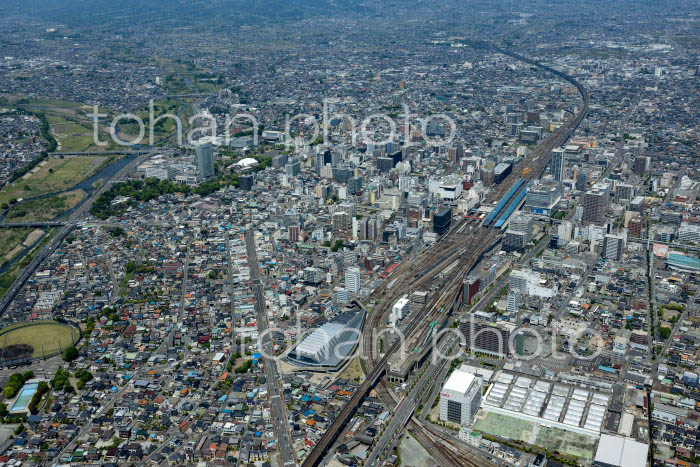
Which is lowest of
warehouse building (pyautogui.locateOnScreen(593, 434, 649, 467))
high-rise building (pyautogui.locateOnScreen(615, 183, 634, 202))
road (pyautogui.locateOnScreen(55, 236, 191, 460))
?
road (pyautogui.locateOnScreen(55, 236, 191, 460))

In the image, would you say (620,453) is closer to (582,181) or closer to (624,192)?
(624,192)

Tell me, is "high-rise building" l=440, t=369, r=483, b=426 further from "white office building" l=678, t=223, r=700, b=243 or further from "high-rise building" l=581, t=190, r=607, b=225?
"white office building" l=678, t=223, r=700, b=243

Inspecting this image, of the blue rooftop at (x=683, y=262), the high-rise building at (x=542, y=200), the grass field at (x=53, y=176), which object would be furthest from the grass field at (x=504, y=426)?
the grass field at (x=53, y=176)

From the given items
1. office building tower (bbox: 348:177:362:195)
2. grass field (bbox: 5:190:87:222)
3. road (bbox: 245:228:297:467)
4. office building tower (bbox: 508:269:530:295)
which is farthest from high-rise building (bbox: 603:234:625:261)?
grass field (bbox: 5:190:87:222)

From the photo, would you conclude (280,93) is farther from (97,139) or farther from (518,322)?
(518,322)

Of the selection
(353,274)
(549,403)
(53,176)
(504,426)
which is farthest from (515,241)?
(53,176)

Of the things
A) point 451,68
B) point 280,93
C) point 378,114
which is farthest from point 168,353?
point 451,68

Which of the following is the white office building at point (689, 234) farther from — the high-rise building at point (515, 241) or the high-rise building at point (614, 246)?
the high-rise building at point (515, 241)
